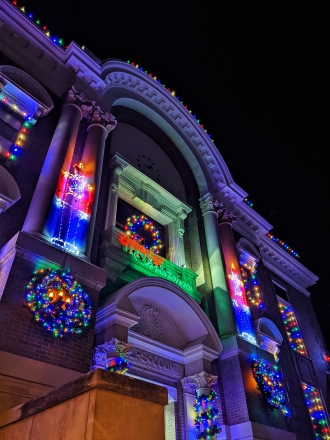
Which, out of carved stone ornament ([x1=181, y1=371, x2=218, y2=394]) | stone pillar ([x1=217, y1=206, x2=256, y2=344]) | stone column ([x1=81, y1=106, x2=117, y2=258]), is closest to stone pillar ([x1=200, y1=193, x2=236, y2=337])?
stone pillar ([x1=217, y1=206, x2=256, y2=344])

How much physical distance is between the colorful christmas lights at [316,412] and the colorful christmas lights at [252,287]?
391 centimetres

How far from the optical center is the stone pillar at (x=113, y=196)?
1127 cm

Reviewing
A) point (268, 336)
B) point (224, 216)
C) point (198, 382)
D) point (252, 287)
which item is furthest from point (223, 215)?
point (198, 382)

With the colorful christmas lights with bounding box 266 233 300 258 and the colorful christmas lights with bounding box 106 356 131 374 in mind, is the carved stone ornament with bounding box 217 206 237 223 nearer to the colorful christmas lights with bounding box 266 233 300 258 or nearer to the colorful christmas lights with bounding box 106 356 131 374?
the colorful christmas lights with bounding box 266 233 300 258

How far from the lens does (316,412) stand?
1463 centimetres

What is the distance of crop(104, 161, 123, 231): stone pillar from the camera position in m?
11.3

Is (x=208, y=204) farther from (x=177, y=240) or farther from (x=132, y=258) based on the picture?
(x=132, y=258)

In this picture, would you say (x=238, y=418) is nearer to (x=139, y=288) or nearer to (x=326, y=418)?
(x=139, y=288)

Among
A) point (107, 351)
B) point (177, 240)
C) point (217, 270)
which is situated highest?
point (177, 240)

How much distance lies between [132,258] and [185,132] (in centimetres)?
849

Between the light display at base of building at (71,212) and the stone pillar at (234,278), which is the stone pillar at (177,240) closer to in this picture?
the stone pillar at (234,278)

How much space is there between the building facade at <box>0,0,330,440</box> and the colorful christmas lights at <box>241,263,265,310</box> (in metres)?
0.07

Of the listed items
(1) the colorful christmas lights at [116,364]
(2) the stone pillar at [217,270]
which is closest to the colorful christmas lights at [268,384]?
(2) the stone pillar at [217,270]

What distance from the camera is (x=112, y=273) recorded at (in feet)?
31.6
